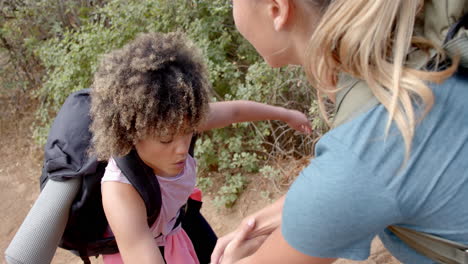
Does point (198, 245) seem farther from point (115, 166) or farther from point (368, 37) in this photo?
point (368, 37)

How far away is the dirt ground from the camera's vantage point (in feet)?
11.9

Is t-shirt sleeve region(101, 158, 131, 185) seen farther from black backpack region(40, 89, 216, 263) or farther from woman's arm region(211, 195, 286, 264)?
woman's arm region(211, 195, 286, 264)

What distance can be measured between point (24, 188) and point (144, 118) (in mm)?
3985

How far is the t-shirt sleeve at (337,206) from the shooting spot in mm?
835

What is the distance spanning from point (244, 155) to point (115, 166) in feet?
6.58

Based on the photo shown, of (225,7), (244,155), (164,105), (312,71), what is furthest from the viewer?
(225,7)

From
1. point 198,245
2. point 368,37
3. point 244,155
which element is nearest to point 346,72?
point 368,37

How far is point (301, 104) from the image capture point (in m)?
3.62

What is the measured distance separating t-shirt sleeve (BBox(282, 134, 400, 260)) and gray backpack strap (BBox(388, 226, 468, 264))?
0.11 m

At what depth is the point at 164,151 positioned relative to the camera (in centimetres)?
175

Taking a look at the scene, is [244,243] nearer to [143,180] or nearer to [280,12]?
[143,180]

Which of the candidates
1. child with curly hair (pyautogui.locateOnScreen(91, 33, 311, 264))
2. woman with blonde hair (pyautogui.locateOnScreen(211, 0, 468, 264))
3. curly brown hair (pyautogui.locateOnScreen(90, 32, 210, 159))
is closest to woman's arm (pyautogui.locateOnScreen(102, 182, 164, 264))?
child with curly hair (pyautogui.locateOnScreen(91, 33, 311, 264))

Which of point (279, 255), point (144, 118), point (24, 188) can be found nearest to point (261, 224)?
point (279, 255)

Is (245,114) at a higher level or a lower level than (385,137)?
lower
